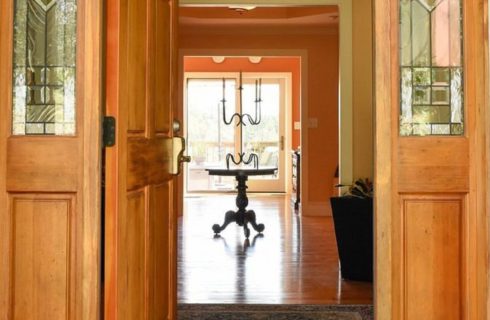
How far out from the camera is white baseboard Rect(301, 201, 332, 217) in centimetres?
762

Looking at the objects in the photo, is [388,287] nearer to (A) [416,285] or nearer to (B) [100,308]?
(A) [416,285]

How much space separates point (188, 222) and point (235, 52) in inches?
93.8

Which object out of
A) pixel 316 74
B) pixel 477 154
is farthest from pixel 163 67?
pixel 316 74

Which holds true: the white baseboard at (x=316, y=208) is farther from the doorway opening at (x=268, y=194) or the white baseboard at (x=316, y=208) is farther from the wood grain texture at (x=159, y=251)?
the wood grain texture at (x=159, y=251)

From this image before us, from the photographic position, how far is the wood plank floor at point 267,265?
363 cm

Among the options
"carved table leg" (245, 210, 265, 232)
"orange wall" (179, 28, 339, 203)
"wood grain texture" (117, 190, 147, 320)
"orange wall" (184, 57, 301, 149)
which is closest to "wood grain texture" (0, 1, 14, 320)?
"wood grain texture" (117, 190, 147, 320)

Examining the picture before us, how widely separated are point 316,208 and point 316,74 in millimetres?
1849

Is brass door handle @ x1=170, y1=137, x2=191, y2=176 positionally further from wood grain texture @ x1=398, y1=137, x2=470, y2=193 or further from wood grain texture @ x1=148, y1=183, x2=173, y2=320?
wood grain texture @ x1=398, y1=137, x2=470, y2=193

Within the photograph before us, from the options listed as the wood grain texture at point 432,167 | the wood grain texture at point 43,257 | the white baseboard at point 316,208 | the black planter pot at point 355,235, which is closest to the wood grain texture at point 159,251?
the wood grain texture at point 43,257

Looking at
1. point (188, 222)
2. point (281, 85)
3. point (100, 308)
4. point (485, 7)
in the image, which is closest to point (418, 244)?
point (485, 7)

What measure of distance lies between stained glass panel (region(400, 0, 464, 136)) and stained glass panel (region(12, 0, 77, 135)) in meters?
1.19

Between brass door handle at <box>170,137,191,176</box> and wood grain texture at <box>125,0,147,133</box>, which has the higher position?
wood grain texture at <box>125,0,147,133</box>

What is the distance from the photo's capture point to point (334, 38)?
7.69 m

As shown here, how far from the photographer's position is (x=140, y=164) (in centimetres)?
205
